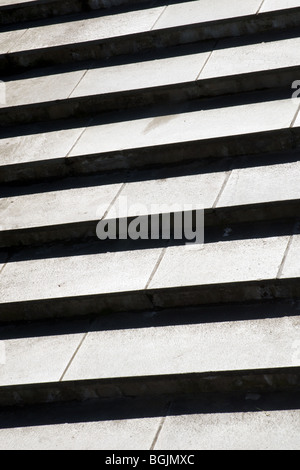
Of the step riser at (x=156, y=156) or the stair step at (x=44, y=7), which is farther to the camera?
the stair step at (x=44, y=7)

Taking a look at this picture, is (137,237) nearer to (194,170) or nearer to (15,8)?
(194,170)

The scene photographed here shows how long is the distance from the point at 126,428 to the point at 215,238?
1365 mm

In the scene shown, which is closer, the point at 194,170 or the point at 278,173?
the point at 278,173

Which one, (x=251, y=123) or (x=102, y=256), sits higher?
(x=251, y=123)

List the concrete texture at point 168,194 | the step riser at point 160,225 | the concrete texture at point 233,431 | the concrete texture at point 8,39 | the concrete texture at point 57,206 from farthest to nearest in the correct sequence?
the concrete texture at point 8,39, the concrete texture at point 57,206, the concrete texture at point 168,194, the step riser at point 160,225, the concrete texture at point 233,431

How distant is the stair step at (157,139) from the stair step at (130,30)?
71cm

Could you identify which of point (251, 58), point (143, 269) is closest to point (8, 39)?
point (251, 58)

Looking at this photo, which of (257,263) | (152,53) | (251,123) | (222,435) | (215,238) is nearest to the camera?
(222,435)

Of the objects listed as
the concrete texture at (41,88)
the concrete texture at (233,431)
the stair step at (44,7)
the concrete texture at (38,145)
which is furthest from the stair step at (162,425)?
the stair step at (44,7)

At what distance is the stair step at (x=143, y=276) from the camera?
5.00m

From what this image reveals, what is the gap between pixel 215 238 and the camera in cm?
540

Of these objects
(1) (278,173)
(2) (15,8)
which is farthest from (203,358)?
(2) (15,8)

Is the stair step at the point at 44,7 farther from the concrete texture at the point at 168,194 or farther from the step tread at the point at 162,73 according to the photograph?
the concrete texture at the point at 168,194

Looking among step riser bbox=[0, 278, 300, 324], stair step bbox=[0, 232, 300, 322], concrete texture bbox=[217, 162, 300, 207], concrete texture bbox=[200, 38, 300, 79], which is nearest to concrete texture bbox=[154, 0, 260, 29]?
concrete texture bbox=[200, 38, 300, 79]
